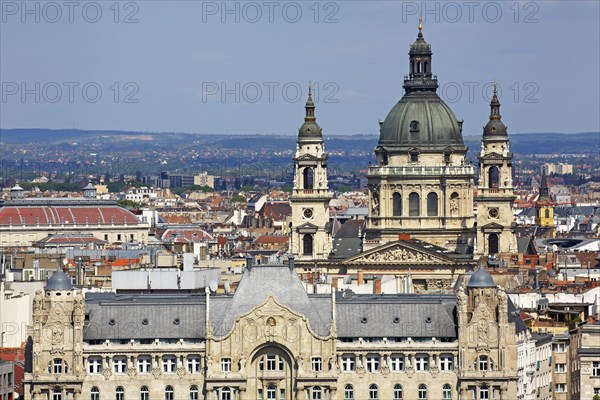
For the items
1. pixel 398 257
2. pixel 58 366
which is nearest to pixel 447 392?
pixel 58 366

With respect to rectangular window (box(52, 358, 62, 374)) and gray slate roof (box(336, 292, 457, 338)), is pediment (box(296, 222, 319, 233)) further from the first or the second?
rectangular window (box(52, 358, 62, 374))

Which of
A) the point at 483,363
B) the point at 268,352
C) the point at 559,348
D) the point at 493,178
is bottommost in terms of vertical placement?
the point at 483,363

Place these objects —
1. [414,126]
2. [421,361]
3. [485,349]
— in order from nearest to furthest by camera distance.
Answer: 1. [485,349]
2. [421,361]
3. [414,126]

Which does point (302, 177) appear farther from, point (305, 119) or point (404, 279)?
point (404, 279)

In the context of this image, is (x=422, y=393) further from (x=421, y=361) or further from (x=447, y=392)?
(x=421, y=361)

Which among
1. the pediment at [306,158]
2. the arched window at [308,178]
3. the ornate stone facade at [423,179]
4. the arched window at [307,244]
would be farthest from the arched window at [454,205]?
the arched window at [307,244]

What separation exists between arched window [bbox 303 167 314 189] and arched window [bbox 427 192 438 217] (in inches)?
311

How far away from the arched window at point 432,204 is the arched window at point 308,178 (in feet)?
25.9

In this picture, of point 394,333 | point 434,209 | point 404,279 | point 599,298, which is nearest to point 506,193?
point 434,209

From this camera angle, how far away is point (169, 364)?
4636 inches

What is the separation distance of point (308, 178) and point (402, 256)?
426 inches

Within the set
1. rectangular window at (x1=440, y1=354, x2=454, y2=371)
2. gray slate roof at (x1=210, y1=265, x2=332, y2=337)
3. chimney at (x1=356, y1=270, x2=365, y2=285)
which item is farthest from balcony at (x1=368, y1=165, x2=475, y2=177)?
rectangular window at (x1=440, y1=354, x2=454, y2=371)

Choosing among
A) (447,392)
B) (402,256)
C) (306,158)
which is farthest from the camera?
(306,158)

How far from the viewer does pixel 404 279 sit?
166 m
